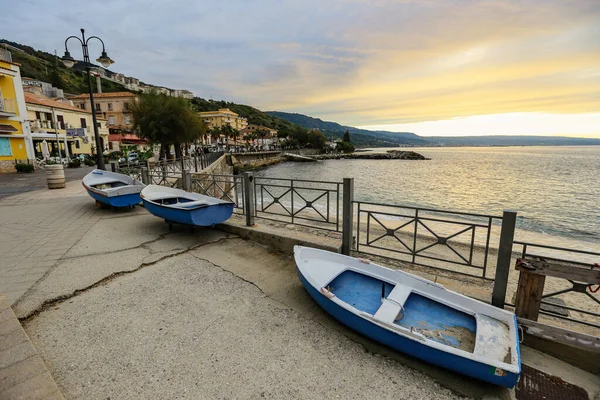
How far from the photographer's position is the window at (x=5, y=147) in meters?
20.4

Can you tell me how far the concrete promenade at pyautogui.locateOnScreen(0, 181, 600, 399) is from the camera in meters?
2.54

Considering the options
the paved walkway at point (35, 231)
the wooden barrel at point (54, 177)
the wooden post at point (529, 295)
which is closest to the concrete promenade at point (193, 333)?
the paved walkway at point (35, 231)

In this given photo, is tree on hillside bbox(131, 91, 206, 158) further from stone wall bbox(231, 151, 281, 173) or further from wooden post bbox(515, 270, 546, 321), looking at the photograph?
wooden post bbox(515, 270, 546, 321)

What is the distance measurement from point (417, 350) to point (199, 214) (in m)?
4.46

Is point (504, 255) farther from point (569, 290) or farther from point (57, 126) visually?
point (57, 126)

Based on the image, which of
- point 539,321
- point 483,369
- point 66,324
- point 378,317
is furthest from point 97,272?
point 539,321

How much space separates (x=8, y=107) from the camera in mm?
20875

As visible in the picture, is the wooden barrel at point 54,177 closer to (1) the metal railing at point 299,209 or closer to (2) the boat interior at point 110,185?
(2) the boat interior at point 110,185

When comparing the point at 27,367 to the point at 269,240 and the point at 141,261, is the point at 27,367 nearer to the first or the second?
the point at 141,261

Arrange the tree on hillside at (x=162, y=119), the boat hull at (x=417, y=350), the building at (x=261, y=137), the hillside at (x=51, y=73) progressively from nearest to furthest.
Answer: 1. the boat hull at (x=417, y=350)
2. the tree on hillside at (x=162, y=119)
3. the hillside at (x=51, y=73)
4. the building at (x=261, y=137)

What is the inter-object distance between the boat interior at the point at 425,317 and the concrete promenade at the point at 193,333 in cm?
32

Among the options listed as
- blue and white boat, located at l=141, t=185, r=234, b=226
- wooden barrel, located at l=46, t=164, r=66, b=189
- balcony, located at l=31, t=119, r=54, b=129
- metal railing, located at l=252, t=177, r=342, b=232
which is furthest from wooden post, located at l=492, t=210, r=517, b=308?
balcony, located at l=31, t=119, r=54, b=129

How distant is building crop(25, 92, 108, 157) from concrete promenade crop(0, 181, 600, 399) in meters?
27.2

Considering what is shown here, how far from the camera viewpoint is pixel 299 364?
280 cm
